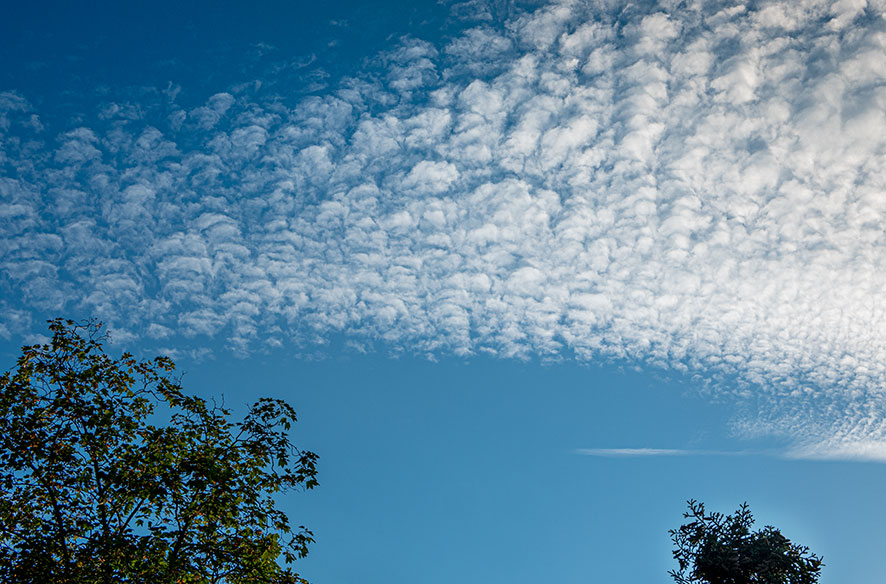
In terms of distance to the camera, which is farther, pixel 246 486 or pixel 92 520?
pixel 246 486

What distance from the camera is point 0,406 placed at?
1511cm

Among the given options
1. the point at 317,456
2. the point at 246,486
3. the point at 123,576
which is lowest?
the point at 123,576

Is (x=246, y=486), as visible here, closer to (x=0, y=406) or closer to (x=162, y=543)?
(x=162, y=543)

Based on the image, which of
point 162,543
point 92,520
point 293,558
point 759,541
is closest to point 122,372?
point 92,520

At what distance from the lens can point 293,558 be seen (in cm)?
1720

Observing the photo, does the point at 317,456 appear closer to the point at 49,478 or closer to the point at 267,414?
the point at 267,414

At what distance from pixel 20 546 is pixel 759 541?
3283 centimetres

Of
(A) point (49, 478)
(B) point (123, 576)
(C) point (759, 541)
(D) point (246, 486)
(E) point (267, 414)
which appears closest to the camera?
(B) point (123, 576)

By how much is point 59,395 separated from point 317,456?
723 cm

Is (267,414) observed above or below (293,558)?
above

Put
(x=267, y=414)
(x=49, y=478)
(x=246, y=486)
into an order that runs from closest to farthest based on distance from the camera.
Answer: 1. (x=49, y=478)
2. (x=246, y=486)
3. (x=267, y=414)

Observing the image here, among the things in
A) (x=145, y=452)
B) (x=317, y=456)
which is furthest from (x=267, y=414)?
(x=145, y=452)

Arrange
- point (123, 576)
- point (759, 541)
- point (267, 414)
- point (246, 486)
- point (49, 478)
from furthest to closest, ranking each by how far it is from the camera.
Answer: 1. point (759, 541)
2. point (267, 414)
3. point (246, 486)
4. point (49, 478)
5. point (123, 576)

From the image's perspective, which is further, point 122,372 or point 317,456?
point 317,456
